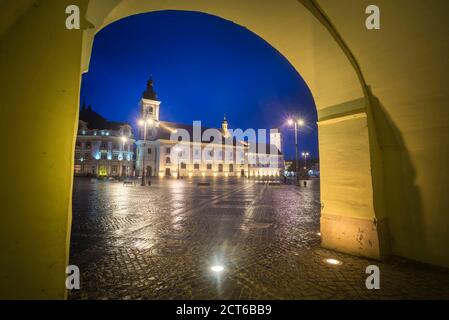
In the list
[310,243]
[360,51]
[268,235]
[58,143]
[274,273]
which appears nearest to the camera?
[58,143]

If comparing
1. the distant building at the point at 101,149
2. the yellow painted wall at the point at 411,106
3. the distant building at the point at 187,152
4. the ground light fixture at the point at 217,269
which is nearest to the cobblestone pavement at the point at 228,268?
the ground light fixture at the point at 217,269

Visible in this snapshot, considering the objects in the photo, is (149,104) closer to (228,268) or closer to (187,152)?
(187,152)

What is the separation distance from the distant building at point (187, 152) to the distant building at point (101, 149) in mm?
3550

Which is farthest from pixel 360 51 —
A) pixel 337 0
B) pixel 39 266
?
pixel 39 266

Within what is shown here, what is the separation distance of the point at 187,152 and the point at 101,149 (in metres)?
22.9

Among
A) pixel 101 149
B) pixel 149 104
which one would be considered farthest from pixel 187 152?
pixel 101 149

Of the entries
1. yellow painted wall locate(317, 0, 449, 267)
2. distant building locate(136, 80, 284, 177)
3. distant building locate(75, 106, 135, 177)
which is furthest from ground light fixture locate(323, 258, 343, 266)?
distant building locate(75, 106, 135, 177)

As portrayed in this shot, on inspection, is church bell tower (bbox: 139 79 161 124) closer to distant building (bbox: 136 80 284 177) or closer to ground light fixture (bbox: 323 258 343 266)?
distant building (bbox: 136 80 284 177)

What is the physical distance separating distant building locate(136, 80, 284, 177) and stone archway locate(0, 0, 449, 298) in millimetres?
47440

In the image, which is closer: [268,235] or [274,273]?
[274,273]

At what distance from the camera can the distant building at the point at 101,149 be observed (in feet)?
179

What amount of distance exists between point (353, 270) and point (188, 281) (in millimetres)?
2815

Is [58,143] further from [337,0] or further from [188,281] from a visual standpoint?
[337,0]

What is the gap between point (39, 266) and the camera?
236 centimetres
